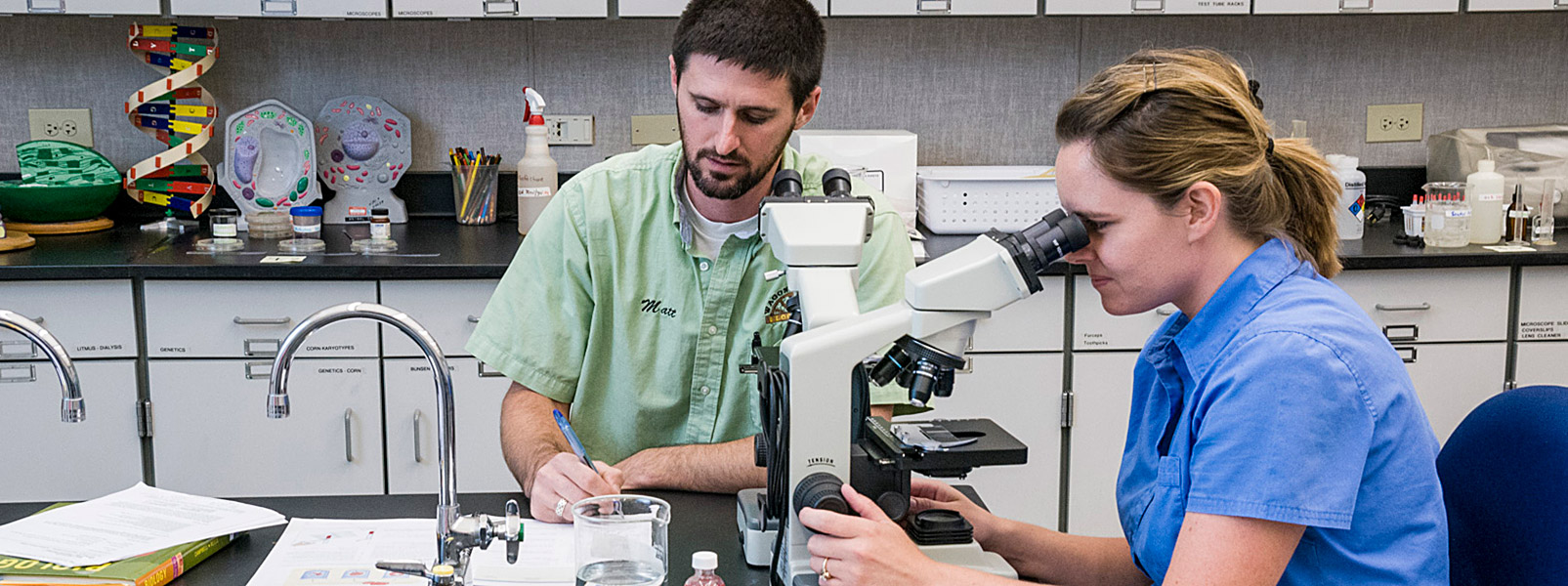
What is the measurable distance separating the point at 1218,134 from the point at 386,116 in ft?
8.09

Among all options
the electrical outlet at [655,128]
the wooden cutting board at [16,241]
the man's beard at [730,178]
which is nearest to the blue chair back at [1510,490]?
the man's beard at [730,178]

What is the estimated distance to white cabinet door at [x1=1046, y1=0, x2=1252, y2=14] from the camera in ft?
9.41

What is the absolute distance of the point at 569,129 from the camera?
3.24 meters

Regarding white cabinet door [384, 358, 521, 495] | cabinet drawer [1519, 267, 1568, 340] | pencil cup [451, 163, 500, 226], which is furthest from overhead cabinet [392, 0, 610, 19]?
cabinet drawer [1519, 267, 1568, 340]

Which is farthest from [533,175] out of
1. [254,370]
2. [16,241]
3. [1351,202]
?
[1351,202]

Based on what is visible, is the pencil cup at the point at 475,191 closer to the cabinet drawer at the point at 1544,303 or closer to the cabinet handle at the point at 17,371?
the cabinet handle at the point at 17,371

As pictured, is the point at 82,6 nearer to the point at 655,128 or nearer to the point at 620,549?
the point at 655,128

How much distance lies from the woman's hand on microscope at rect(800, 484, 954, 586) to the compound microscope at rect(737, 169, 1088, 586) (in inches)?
0.6

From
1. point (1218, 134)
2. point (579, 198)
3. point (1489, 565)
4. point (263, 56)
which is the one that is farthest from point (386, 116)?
point (1489, 565)

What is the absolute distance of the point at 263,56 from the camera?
3.17m

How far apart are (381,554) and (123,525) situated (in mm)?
277

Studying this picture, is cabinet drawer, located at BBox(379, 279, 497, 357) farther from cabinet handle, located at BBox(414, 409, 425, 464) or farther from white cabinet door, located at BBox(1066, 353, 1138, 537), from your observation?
white cabinet door, located at BBox(1066, 353, 1138, 537)

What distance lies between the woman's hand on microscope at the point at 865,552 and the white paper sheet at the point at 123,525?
0.61 metres

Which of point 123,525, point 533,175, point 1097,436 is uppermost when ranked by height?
point 533,175
